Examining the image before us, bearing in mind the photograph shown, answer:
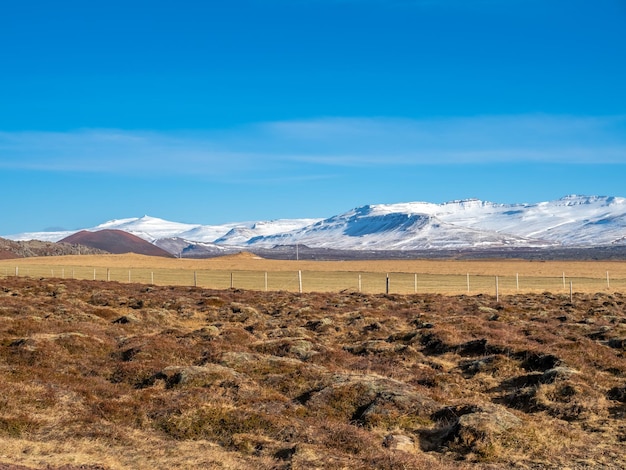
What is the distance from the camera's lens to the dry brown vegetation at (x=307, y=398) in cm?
1125

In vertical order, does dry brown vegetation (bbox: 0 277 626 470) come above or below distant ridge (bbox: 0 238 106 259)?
below

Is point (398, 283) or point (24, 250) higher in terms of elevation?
point (24, 250)

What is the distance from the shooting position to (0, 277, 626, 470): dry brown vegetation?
443 inches

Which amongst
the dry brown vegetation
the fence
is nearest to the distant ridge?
the fence

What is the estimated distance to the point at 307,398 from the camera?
48.6 feet

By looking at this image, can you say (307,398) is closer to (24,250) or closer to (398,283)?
(398,283)

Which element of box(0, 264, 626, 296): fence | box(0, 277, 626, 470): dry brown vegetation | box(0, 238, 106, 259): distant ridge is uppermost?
box(0, 238, 106, 259): distant ridge

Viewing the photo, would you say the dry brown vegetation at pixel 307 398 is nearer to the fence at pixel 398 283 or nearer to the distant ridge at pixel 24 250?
the fence at pixel 398 283

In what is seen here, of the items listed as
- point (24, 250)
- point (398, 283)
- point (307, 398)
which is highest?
point (24, 250)

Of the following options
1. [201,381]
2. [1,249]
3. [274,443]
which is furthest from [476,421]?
[1,249]

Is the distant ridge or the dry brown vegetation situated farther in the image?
the distant ridge

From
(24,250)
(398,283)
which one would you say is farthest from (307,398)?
(24,250)

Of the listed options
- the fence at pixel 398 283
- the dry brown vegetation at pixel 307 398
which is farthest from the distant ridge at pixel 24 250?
the dry brown vegetation at pixel 307 398

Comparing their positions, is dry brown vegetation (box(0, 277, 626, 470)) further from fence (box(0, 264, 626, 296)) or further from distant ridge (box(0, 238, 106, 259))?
distant ridge (box(0, 238, 106, 259))
